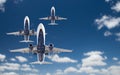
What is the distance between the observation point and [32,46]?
16738 centimetres

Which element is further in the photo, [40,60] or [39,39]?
[40,60]

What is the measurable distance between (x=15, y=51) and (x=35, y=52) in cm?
1403

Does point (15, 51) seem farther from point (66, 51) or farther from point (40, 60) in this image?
point (66, 51)

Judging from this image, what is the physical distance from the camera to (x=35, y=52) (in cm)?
16775

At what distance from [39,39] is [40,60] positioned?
1627cm

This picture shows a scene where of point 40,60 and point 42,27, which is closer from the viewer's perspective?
point 42,27

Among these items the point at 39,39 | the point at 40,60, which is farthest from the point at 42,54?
the point at 39,39

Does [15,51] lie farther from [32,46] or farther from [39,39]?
[39,39]

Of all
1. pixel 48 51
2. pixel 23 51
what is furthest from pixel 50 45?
pixel 23 51

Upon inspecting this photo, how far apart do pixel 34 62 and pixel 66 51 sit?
61.7 feet

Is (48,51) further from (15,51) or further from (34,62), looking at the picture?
(15,51)

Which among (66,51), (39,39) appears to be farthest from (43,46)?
(66,51)

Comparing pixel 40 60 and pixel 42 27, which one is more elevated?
pixel 42 27

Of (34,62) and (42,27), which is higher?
(42,27)
